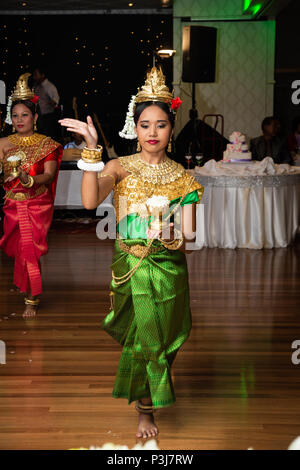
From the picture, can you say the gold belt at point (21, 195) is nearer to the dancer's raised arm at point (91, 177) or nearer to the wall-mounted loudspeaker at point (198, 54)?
the dancer's raised arm at point (91, 177)

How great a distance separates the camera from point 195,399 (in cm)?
282

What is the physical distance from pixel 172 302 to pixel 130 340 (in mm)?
243

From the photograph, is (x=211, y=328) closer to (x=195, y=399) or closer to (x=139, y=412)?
(x=195, y=399)

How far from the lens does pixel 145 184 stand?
240cm

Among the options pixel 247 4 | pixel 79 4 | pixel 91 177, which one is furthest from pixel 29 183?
pixel 79 4

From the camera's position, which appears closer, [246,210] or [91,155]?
[91,155]

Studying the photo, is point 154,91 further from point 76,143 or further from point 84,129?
point 76,143

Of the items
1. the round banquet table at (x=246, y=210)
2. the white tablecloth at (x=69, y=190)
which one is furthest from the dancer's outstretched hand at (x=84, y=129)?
the white tablecloth at (x=69, y=190)

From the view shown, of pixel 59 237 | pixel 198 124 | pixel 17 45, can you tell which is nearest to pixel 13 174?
pixel 59 237

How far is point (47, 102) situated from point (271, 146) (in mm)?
4045

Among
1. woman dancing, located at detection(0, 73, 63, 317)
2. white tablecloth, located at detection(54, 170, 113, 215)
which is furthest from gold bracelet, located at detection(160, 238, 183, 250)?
white tablecloth, located at detection(54, 170, 113, 215)

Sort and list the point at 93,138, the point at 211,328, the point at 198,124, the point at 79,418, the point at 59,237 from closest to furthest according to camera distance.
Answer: the point at 93,138
the point at 79,418
the point at 211,328
the point at 59,237
the point at 198,124

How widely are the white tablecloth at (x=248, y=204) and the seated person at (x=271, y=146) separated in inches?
37.2

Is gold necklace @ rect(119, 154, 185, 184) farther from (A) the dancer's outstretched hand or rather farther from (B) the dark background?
(B) the dark background
